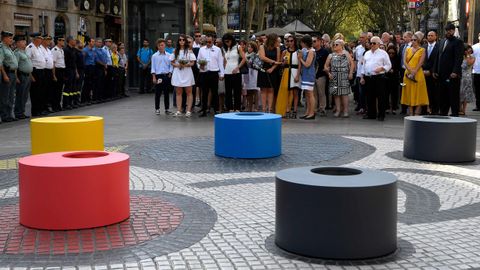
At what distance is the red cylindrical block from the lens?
5949mm

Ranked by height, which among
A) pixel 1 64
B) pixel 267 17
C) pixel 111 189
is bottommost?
pixel 111 189

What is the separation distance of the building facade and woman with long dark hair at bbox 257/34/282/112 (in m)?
21.8

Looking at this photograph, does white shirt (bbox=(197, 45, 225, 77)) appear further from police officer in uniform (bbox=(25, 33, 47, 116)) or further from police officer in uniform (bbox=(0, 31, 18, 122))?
police officer in uniform (bbox=(0, 31, 18, 122))

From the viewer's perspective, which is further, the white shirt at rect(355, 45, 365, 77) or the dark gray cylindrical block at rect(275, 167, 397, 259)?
the white shirt at rect(355, 45, 365, 77)

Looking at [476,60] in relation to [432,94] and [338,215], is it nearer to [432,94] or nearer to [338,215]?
[432,94]

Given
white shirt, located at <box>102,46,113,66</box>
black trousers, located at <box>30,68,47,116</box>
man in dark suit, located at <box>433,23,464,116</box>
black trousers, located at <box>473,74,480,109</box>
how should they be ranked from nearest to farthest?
man in dark suit, located at <box>433,23,464,116</box>
black trousers, located at <box>30,68,47,116</box>
black trousers, located at <box>473,74,480,109</box>
white shirt, located at <box>102,46,113,66</box>

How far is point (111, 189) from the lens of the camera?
6.21 m

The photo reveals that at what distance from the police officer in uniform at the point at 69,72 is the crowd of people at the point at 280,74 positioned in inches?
1.1

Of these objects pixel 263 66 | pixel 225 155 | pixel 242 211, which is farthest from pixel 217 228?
pixel 263 66

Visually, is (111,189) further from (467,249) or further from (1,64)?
(1,64)

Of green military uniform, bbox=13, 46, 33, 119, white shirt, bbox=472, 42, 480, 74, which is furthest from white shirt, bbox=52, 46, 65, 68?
white shirt, bbox=472, 42, 480, 74

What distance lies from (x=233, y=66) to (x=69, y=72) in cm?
536

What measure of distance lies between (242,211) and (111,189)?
150cm

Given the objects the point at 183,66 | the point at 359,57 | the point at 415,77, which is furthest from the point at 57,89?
the point at 415,77
